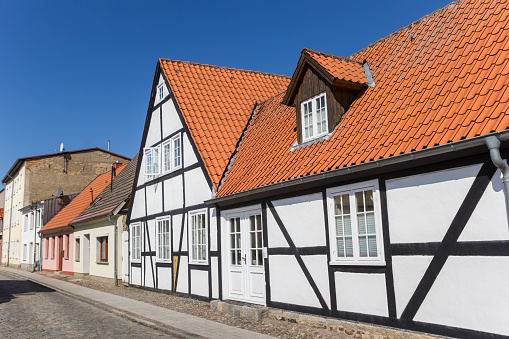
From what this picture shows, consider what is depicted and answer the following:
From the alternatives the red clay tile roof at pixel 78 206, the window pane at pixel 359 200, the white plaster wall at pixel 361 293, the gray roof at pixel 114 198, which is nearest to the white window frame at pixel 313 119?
the window pane at pixel 359 200

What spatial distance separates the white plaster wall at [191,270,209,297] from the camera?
13023 millimetres

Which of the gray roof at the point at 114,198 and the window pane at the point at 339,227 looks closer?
the window pane at the point at 339,227

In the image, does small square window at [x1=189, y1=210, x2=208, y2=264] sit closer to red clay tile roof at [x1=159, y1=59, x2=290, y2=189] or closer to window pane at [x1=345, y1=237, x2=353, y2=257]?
red clay tile roof at [x1=159, y1=59, x2=290, y2=189]

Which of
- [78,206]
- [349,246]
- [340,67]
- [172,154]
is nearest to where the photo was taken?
[349,246]

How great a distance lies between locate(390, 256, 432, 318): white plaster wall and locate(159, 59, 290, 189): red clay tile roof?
6351 mm

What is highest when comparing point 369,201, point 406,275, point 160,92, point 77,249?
point 160,92

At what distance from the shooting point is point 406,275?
7211 mm

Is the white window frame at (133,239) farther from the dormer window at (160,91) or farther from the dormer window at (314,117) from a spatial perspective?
the dormer window at (314,117)

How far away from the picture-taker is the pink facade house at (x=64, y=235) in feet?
89.5

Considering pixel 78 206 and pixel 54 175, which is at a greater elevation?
pixel 54 175

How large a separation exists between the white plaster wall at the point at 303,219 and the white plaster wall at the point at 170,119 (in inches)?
244

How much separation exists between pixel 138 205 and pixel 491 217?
1450 cm

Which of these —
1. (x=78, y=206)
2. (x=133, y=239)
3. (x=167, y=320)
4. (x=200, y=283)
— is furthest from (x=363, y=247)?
(x=78, y=206)

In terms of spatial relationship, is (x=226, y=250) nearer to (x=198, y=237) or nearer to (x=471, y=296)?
(x=198, y=237)
